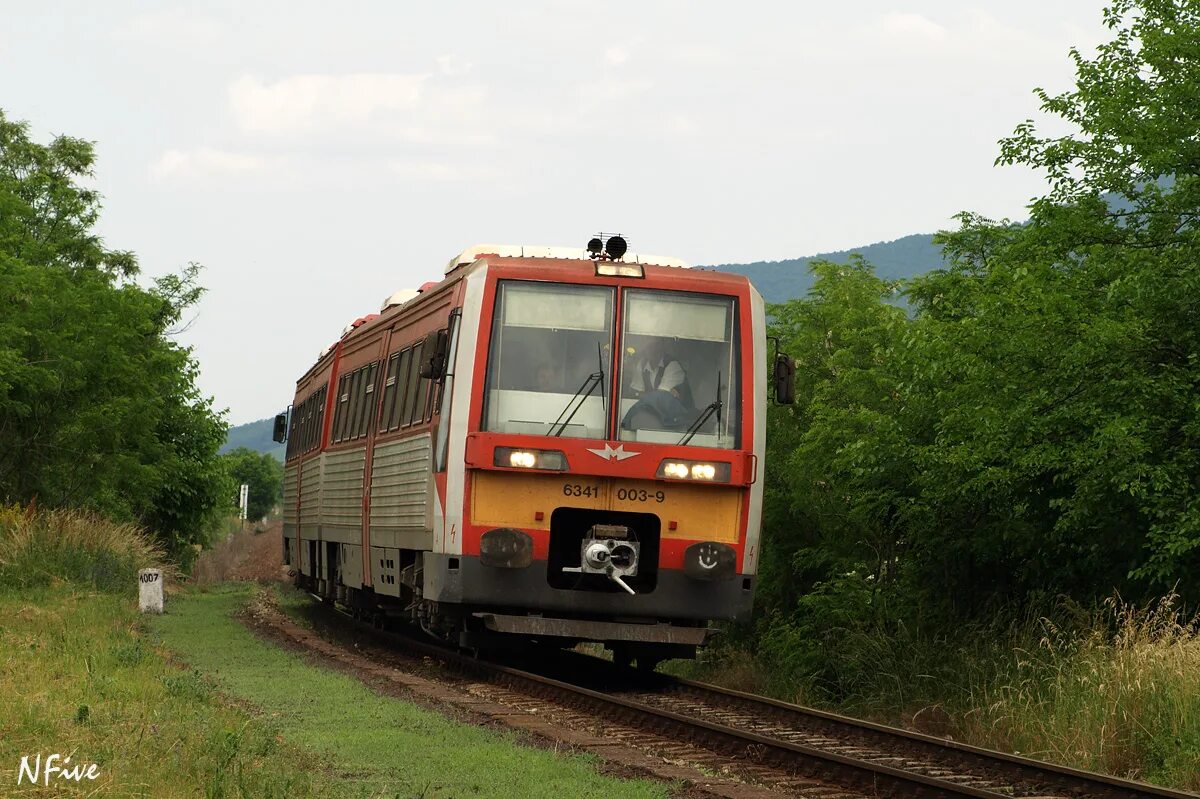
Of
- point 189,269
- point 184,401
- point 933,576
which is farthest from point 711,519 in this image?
point 189,269

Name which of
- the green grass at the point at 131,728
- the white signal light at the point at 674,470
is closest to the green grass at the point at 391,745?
the green grass at the point at 131,728

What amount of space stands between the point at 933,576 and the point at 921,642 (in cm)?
150

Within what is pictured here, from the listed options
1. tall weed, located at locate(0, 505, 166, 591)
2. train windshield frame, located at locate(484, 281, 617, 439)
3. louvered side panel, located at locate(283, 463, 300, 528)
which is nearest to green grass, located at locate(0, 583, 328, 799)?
train windshield frame, located at locate(484, 281, 617, 439)

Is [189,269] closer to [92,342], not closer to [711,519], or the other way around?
[92,342]

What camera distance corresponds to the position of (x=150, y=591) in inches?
950

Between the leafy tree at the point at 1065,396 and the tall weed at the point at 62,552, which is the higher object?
the leafy tree at the point at 1065,396

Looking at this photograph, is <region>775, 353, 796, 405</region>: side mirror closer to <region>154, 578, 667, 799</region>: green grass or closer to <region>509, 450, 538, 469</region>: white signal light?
<region>509, 450, 538, 469</region>: white signal light

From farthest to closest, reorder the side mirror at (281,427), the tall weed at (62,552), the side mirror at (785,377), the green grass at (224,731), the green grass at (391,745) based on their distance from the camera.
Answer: the side mirror at (281,427)
the tall weed at (62,552)
the side mirror at (785,377)
the green grass at (391,745)
the green grass at (224,731)

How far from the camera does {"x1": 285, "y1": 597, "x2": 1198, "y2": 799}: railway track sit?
9266mm

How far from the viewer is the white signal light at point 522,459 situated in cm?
1395

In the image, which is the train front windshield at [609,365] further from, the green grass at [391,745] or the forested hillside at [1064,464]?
the green grass at [391,745]

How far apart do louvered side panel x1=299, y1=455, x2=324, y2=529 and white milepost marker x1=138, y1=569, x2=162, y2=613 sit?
7.39 feet

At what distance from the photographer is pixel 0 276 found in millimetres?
29875

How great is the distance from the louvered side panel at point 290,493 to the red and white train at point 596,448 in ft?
40.5
